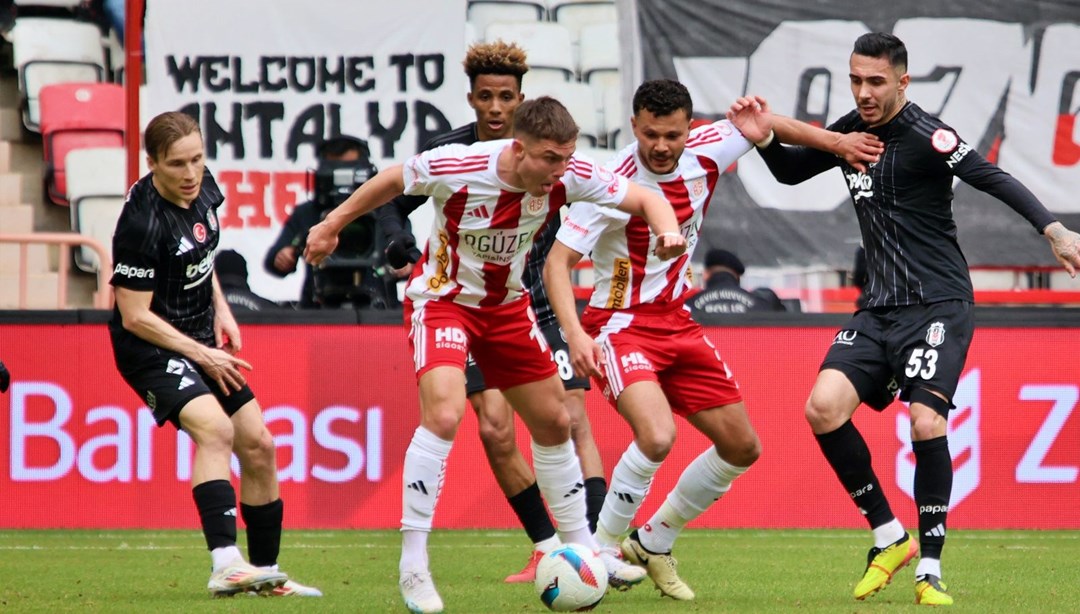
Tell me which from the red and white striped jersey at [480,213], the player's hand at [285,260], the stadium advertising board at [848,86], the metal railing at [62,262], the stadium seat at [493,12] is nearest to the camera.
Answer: the red and white striped jersey at [480,213]

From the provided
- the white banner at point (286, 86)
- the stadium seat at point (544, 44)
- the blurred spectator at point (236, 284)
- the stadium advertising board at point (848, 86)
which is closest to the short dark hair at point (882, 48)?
the blurred spectator at point (236, 284)

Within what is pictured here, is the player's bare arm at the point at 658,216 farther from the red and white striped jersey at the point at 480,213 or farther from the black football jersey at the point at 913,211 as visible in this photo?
the black football jersey at the point at 913,211

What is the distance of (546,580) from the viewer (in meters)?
5.83

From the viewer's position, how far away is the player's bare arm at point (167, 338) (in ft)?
21.6

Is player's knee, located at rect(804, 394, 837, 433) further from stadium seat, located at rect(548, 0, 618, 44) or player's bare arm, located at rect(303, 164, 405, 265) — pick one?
stadium seat, located at rect(548, 0, 618, 44)

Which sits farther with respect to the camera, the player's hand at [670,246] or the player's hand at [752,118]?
the player's hand at [752,118]

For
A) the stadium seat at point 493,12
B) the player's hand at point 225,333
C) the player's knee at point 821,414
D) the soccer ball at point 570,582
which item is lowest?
the soccer ball at point 570,582

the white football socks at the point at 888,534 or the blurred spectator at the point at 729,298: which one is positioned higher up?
the blurred spectator at the point at 729,298

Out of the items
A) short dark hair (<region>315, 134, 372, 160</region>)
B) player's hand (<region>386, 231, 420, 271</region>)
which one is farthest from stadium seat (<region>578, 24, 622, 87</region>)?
player's hand (<region>386, 231, 420, 271</region>)

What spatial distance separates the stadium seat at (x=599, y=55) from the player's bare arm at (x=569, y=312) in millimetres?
8215

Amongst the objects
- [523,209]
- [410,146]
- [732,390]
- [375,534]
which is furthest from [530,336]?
[410,146]

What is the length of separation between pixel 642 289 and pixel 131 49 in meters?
6.94

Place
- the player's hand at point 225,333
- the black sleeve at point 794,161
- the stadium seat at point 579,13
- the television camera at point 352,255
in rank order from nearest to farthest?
the player's hand at point 225,333 < the black sleeve at point 794,161 < the television camera at point 352,255 < the stadium seat at point 579,13

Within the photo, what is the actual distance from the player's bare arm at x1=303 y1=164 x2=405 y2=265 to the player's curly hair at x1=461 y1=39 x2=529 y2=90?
1.60 meters
